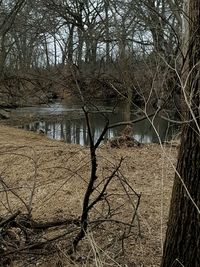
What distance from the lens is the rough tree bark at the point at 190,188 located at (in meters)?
3.34

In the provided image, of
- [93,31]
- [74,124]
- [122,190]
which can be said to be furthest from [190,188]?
[74,124]

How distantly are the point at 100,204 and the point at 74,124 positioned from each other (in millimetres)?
14304

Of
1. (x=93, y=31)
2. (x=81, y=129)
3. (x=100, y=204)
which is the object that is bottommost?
(x=81, y=129)

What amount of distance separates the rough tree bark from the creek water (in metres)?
12.0

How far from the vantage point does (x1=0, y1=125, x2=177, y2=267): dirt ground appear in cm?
424

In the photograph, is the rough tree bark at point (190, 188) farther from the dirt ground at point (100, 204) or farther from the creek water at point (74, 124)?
the creek water at point (74, 124)

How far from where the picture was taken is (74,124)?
66.5 ft

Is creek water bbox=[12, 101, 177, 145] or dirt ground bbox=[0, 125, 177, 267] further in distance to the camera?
creek water bbox=[12, 101, 177, 145]

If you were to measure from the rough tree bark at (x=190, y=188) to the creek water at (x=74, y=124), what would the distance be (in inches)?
473

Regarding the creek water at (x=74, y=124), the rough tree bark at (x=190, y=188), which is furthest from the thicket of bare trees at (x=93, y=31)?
the rough tree bark at (x=190, y=188)

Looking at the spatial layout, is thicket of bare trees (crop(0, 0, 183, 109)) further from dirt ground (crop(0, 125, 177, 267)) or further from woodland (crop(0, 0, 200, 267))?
dirt ground (crop(0, 125, 177, 267))

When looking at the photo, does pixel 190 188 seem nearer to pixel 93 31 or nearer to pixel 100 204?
pixel 100 204

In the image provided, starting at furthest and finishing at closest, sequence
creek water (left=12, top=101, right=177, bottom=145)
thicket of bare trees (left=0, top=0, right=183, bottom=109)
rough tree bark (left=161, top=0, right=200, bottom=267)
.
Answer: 1. creek water (left=12, top=101, right=177, bottom=145)
2. thicket of bare trees (left=0, top=0, right=183, bottom=109)
3. rough tree bark (left=161, top=0, right=200, bottom=267)

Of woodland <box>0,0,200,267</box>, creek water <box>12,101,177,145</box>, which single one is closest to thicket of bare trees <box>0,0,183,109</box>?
woodland <box>0,0,200,267</box>
